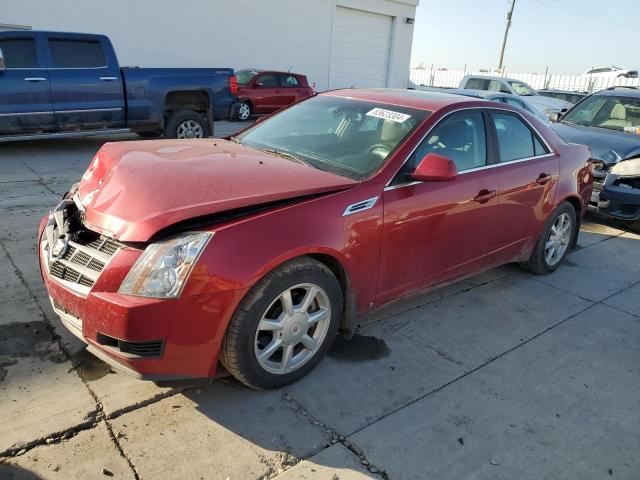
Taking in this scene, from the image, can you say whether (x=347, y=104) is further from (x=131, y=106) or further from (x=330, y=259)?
(x=131, y=106)

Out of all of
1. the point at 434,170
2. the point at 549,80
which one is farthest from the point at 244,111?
the point at 549,80

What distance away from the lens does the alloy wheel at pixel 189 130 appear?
9.51 meters

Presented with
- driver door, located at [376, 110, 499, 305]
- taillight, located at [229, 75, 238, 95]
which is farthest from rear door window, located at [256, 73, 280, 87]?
driver door, located at [376, 110, 499, 305]

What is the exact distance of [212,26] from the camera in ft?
52.7

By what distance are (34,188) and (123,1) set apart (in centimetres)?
973

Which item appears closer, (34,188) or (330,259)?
(330,259)

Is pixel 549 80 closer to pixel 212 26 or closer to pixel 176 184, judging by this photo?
pixel 212 26

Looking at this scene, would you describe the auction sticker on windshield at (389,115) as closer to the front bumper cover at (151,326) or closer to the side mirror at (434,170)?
the side mirror at (434,170)

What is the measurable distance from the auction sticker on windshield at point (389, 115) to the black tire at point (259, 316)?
4.37 ft

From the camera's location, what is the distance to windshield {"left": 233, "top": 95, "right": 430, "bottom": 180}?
3.47 meters

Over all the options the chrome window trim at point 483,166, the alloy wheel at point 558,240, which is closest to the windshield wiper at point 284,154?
the chrome window trim at point 483,166

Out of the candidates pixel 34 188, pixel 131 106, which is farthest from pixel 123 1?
pixel 34 188

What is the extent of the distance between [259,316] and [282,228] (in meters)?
0.47

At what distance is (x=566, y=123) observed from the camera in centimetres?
828
